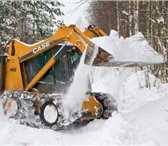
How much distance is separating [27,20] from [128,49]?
31.9 feet

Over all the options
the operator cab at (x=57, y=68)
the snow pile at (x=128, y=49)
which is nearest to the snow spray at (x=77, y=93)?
the operator cab at (x=57, y=68)

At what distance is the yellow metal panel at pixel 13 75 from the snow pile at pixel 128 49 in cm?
247

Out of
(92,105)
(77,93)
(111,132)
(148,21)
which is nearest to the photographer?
(111,132)

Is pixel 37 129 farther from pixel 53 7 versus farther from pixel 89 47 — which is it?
pixel 53 7

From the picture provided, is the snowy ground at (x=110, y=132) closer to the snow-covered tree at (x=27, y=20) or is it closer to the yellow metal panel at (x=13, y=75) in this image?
the yellow metal panel at (x=13, y=75)

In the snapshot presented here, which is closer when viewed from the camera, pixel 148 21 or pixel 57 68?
pixel 57 68

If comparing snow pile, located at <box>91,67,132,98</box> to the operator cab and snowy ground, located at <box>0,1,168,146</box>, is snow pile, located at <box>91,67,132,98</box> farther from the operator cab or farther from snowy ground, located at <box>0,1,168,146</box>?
the operator cab

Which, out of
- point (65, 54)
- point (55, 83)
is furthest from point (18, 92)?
point (65, 54)

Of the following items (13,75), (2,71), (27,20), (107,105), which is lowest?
(107,105)

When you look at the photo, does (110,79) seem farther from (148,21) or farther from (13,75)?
(13,75)

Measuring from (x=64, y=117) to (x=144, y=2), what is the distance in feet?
26.9

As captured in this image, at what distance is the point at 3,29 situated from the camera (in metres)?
15.4

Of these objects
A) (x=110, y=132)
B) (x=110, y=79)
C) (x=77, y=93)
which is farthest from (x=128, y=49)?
(x=110, y=79)

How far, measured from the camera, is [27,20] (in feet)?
53.1
